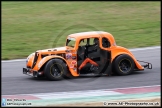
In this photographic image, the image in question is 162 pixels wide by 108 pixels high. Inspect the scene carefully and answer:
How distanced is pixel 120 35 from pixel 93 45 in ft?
28.9

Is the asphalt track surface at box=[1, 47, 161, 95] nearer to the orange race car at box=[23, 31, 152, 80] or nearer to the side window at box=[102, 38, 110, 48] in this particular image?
the orange race car at box=[23, 31, 152, 80]

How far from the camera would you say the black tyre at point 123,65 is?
51.8 feet

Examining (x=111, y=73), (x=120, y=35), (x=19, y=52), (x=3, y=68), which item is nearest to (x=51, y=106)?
(x=111, y=73)

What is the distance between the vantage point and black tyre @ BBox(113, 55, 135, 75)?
51.8ft

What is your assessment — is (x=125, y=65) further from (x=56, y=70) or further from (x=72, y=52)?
(x=56, y=70)

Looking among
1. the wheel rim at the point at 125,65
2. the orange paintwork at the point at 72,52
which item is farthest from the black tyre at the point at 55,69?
the wheel rim at the point at 125,65

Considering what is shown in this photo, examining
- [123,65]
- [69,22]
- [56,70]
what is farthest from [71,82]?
[69,22]

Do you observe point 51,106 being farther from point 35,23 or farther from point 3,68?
point 35,23

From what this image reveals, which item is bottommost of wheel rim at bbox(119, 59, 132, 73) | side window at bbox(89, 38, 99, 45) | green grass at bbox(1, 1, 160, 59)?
wheel rim at bbox(119, 59, 132, 73)

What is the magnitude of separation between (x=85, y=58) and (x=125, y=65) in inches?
55.5

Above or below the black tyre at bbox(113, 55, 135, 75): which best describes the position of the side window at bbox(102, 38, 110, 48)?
above

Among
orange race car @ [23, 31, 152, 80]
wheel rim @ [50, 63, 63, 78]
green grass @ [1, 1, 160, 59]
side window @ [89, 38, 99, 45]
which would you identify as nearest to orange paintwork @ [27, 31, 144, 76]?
orange race car @ [23, 31, 152, 80]

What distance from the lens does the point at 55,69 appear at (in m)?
15.2

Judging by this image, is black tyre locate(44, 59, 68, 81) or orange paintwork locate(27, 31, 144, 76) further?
orange paintwork locate(27, 31, 144, 76)
